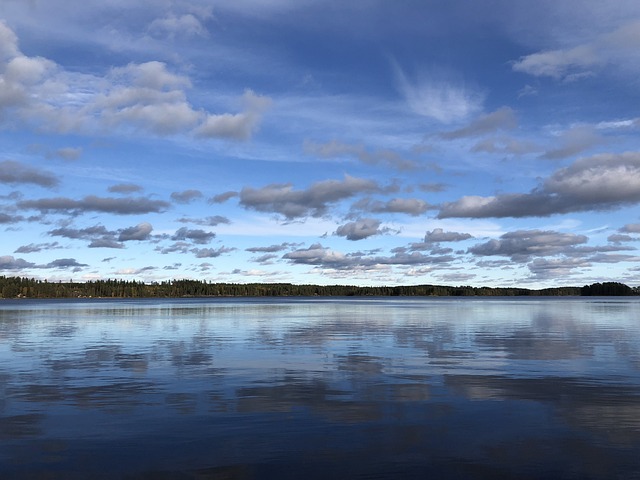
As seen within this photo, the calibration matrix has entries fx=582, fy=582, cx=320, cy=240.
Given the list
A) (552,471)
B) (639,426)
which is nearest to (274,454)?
(552,471)

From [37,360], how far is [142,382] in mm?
13085

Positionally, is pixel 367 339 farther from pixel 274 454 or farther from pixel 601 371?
pixel 274 454

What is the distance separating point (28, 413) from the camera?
21.7 m

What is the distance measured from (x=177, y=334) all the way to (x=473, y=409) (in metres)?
44.2

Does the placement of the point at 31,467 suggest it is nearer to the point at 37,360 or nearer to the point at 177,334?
the point at 37,360

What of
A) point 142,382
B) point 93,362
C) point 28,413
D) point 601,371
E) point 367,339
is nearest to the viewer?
point 28,413

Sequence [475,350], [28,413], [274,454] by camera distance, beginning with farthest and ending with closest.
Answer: [475,350]
[28,413]
[274,454]

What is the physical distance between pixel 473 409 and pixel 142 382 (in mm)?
16104

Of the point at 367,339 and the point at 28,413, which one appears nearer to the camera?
the point at 28,413

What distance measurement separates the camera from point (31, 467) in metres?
15.3

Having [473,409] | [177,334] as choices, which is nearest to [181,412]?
[473,409]

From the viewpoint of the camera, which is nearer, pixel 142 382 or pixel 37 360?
pixel 142 382

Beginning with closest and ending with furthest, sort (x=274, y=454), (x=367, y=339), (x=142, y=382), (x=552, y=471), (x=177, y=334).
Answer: (x=552, y=471) < (x=274, y=454) < (x=142, y=382) < (x=367, y=339) < (x=177, y=334)

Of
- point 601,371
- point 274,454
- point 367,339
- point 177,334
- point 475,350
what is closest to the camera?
point 274,454
